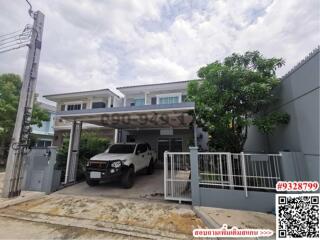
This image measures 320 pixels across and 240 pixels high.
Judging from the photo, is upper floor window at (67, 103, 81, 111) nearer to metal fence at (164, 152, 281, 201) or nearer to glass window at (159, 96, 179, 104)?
glass window at (159, 96, 179, 104)

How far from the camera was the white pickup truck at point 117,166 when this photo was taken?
5.90 meters

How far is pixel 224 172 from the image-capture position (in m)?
4.71

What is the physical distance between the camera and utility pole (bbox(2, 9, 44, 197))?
5246mm

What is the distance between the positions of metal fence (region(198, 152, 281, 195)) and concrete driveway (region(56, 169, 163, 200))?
6.36 ft

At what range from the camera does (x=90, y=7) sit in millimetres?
5500

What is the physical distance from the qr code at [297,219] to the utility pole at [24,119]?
739 centimetres

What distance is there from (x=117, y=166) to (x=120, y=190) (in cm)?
106

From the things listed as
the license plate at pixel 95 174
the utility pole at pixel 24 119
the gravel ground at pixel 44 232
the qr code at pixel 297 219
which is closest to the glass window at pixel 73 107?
the utility pole at pixel 24 119

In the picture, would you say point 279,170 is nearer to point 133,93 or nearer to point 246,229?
point 246,229

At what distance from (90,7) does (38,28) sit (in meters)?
2.16

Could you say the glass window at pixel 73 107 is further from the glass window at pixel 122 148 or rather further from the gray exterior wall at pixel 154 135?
the glass window at pixel 122 148

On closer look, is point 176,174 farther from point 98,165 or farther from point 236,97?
point 236,97

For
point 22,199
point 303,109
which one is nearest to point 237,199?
point 303,109

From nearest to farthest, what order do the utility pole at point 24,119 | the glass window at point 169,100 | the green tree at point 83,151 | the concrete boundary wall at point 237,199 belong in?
the concrete boundary wall at point 237,199 < the utility pole at point 24,119 < the green tree at point 83,151 < the glass window at point 169,100
